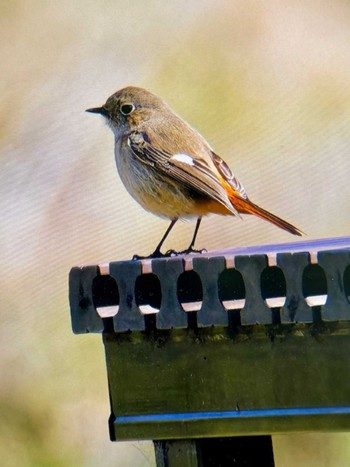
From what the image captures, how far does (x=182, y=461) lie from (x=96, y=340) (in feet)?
10.7

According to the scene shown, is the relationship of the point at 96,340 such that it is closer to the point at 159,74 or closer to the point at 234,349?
the point at 159,74

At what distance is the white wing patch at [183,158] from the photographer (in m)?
4.16

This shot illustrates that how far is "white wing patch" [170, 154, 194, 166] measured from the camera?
416cm

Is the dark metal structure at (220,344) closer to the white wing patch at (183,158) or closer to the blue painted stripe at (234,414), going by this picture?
the blue painted stripe at (234,414)

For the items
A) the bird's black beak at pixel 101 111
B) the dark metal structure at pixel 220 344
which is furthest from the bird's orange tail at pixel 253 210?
the dark metal structure at pixel 220 344

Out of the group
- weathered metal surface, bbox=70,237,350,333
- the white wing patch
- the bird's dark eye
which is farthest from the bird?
weathered metal surface, bbox=70,237,350,333

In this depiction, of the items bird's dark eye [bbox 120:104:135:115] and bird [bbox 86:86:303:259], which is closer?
bird [bbox 86:86:303:259]

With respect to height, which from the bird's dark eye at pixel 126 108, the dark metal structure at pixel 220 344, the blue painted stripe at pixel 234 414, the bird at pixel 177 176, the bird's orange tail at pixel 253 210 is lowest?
Answer: the blue painted stripe at pixel 234 414

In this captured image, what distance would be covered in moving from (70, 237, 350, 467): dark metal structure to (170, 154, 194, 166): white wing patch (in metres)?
1.96

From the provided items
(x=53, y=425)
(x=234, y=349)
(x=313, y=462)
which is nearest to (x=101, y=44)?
(x=53, y=425)

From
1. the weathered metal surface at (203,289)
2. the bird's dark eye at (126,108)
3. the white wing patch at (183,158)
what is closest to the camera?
the weathered metal surface at (203,289)

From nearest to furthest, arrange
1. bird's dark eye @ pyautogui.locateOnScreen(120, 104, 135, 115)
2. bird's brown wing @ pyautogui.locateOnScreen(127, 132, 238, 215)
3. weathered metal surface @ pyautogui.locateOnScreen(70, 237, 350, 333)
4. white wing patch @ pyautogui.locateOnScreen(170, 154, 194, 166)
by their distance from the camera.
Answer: weathered metal surface @ pyautogui.locateOnScreen(70, 237, 350, 333)
bird's brown wing @ pyautogui.locateOnScreen(127, 132, 238, 215)
white wing patch @ pyautogui.locateOnScreen(170, 154, 194, 166)
bird's dark eye @ pyautogui.locateOnScreen(120, 104, 135, 115)

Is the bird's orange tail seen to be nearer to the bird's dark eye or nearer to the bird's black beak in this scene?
the bird's dark eye

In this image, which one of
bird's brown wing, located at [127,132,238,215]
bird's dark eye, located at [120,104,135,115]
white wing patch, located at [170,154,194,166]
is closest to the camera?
bird's brown wing, located at [127,132,238,215]
